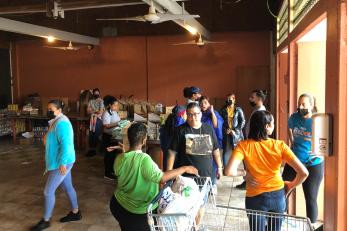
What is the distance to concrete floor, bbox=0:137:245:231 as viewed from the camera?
4656 millimetres

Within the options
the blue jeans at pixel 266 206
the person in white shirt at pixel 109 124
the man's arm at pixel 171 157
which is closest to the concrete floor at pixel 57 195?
the person in white shirt at pixel 109 124

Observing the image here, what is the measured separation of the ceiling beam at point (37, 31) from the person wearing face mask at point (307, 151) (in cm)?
592

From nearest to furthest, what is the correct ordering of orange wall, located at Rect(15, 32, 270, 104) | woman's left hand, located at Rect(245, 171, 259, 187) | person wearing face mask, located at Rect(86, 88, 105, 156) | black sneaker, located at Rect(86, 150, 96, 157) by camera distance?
woman's left hand, located at Rect(245, 171, 259, 187)
person wearing face mask, located at Rect(86, 88, 105, 156)
black sneaker, located at Rect(86, 150, 96, 157)
orange wall, located at Rect(15, 32, 270, 104)

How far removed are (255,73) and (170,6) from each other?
5.13 m

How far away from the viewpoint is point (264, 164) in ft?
9.09

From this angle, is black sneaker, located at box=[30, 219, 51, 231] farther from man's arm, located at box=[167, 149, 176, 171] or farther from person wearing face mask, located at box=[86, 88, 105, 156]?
person wearing face mask, located at box=[86, 88, 105, 156]

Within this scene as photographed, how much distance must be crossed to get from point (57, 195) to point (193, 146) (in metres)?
3.04

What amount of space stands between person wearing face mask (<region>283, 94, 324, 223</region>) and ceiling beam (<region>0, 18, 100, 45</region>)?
19.4 ft

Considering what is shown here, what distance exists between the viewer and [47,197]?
429cm

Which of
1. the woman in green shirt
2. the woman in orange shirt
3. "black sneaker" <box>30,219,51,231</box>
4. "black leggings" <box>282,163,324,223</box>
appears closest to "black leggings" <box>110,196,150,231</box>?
the woman in green shirt

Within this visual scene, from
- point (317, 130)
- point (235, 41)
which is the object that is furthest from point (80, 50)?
point (317, 130)

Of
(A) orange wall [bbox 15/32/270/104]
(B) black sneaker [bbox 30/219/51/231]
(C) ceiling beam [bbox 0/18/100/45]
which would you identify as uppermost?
(C) ceiling beam [bbox 0/18/100/45]

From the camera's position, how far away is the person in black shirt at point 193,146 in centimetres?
364

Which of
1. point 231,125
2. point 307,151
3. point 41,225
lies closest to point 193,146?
point 307,151
